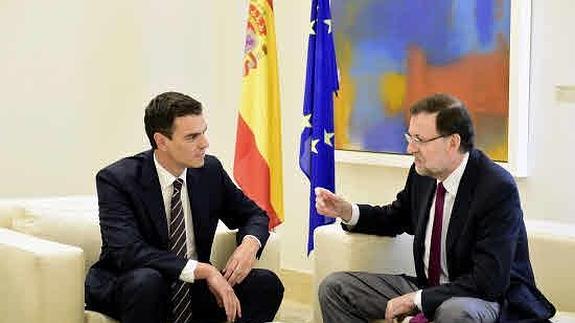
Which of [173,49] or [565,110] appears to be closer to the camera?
[565,110]

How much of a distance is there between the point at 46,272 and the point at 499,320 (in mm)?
1455

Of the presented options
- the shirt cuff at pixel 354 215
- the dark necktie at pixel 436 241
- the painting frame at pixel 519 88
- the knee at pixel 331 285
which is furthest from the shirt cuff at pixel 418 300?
the painting frame at pixel 519 88

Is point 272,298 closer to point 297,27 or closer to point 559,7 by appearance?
point 559,7

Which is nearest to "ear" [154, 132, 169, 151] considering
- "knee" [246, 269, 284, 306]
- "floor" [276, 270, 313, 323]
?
"knee" [246, 269, 284, 306]

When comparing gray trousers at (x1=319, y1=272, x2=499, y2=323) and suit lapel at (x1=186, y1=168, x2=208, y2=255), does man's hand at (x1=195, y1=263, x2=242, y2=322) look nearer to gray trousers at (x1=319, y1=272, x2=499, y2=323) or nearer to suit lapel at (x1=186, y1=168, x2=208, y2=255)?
suit lapel at (x1=186, y1=168, x2=208, y2=255)

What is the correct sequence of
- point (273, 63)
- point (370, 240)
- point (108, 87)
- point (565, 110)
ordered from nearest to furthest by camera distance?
1. point (370, 240)
2. point (565, 110)
3. point (273, 63)
4. point (108, 87)

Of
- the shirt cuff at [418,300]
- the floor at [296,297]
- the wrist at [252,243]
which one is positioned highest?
the wrist at [252,243]

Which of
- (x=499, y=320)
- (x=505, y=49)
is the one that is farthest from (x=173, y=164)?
(x=505, y=49)

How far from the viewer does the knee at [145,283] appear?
8.43 feet

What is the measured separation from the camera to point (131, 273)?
104 inches

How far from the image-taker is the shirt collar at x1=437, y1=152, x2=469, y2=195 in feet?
8.89

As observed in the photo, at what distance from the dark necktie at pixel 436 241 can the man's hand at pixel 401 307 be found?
148 mm

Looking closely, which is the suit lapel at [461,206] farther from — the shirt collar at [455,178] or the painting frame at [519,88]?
the painting frame at [519,88]

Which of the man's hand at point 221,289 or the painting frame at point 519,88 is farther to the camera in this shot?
the painting frame at point 519,88
